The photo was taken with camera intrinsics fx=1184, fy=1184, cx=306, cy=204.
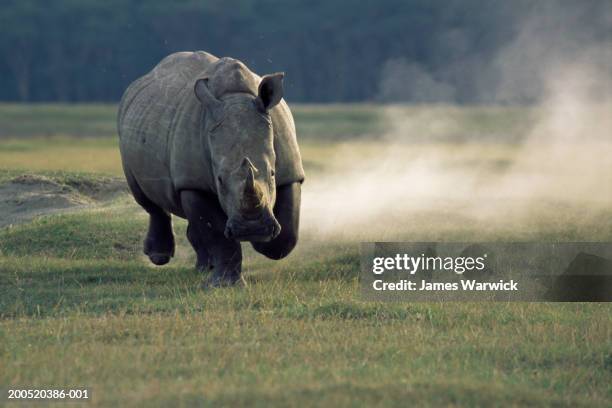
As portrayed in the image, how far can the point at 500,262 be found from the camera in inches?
463

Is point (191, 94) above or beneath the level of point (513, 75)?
beneath

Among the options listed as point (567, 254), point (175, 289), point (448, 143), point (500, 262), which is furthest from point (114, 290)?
point (448, 143)

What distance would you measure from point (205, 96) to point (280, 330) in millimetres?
2786

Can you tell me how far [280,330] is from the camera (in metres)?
8.55

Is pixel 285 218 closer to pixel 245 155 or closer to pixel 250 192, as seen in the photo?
pixel 245 155

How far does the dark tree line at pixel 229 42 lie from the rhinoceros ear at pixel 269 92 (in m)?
45.9

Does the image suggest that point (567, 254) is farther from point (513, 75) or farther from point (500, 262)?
point (513, 75)

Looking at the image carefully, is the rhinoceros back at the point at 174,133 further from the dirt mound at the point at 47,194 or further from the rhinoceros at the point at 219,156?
the dirt mound at the point at 47,194

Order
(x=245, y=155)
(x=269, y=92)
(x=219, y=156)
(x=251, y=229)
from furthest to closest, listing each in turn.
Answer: (x=269, y=92) < (x=219, y=156) < (x=245, y=155) < (x=251, y=229)

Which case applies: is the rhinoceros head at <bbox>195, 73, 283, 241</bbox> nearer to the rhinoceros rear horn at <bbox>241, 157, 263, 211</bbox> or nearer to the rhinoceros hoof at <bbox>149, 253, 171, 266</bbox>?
the rhinoceros rear horn at <bbox>241, 157, 263, 211</bbox>

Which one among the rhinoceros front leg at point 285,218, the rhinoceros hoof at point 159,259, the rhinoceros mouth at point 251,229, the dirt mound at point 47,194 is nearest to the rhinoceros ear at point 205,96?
the rhinoceros front leg at point 285,218

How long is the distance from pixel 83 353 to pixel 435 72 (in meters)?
44.5

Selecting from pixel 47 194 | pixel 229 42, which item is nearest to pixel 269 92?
pixel 47 194

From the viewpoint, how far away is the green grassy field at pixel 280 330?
6836 mm
